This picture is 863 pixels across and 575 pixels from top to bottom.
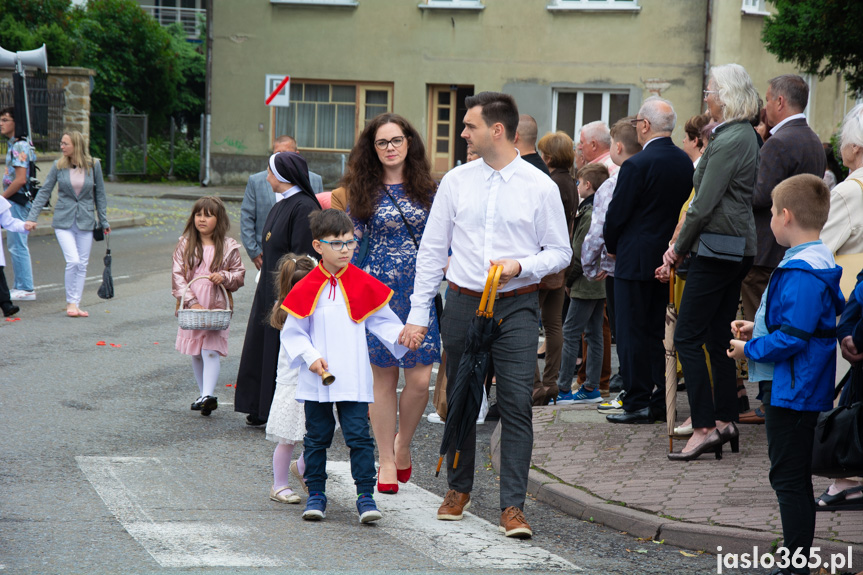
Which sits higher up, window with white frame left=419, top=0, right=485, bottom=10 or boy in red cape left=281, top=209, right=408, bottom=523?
window with white frame left=419, top=0, right=485, bottom=10

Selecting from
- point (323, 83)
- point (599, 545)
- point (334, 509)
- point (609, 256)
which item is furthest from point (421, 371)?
point (323, 83)

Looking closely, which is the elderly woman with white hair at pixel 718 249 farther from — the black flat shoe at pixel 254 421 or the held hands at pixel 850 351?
the black flat shoe at pixel 254 421

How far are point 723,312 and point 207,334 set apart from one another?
3.76 metres

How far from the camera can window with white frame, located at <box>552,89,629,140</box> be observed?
28422 millimetres

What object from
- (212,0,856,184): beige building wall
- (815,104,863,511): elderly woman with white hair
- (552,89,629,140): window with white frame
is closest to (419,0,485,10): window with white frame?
(212,0,856,184): beige building wall

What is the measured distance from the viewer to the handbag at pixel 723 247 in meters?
5.99

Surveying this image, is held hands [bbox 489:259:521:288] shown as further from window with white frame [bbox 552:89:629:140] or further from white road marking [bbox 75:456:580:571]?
window with white frame [bbox 552:89:629:140]

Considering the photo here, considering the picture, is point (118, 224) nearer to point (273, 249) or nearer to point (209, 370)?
point (209, 370)

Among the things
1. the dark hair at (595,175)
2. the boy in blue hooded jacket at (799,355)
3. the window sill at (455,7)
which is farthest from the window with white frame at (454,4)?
the boy in blue hooded jacket at (799,355)

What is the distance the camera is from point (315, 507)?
5.20 metres

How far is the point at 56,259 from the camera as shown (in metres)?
16.1

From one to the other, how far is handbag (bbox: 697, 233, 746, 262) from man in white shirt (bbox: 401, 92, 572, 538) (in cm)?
122

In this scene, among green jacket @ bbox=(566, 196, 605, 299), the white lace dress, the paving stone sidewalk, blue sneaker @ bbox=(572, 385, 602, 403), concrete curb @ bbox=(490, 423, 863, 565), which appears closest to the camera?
concrete curb @ bbox=(490, 423, 863, 565)

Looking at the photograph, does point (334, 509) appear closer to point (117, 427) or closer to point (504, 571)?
point (504, 571)
